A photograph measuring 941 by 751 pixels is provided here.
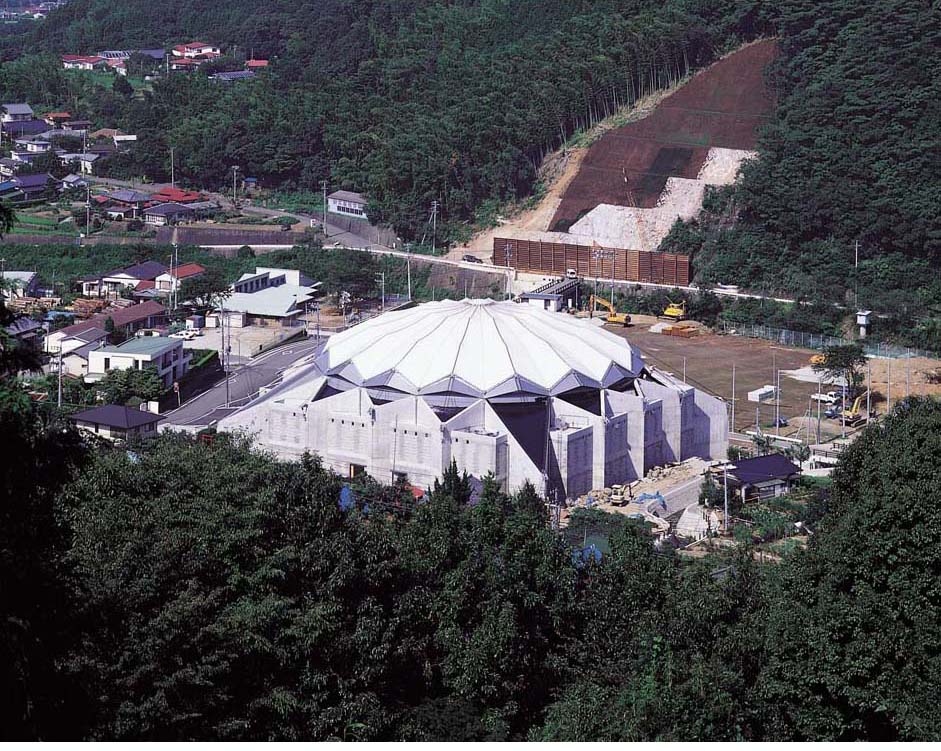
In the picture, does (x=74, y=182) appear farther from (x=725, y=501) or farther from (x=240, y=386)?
(x=725, y=501)

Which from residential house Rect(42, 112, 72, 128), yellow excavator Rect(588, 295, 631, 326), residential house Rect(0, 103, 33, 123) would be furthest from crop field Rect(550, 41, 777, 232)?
residential house Rect(0, 103, 33, 123)

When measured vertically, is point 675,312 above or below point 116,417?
above

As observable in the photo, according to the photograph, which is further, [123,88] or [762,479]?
[123,88]

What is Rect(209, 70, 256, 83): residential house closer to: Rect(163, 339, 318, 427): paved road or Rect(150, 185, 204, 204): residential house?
Rect(150, 185, 204, 204): residential house

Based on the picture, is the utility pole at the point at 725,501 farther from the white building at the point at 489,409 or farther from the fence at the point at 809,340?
the fence at the point at 809,340

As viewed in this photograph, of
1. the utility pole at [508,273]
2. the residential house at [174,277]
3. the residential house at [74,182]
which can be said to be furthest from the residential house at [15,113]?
the utility pole at [508,273]

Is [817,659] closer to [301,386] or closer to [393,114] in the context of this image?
[301,386]

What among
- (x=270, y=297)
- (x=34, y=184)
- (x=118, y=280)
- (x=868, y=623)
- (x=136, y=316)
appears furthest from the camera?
(x=34, y=184)

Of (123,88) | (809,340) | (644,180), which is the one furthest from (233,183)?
(809,340)
